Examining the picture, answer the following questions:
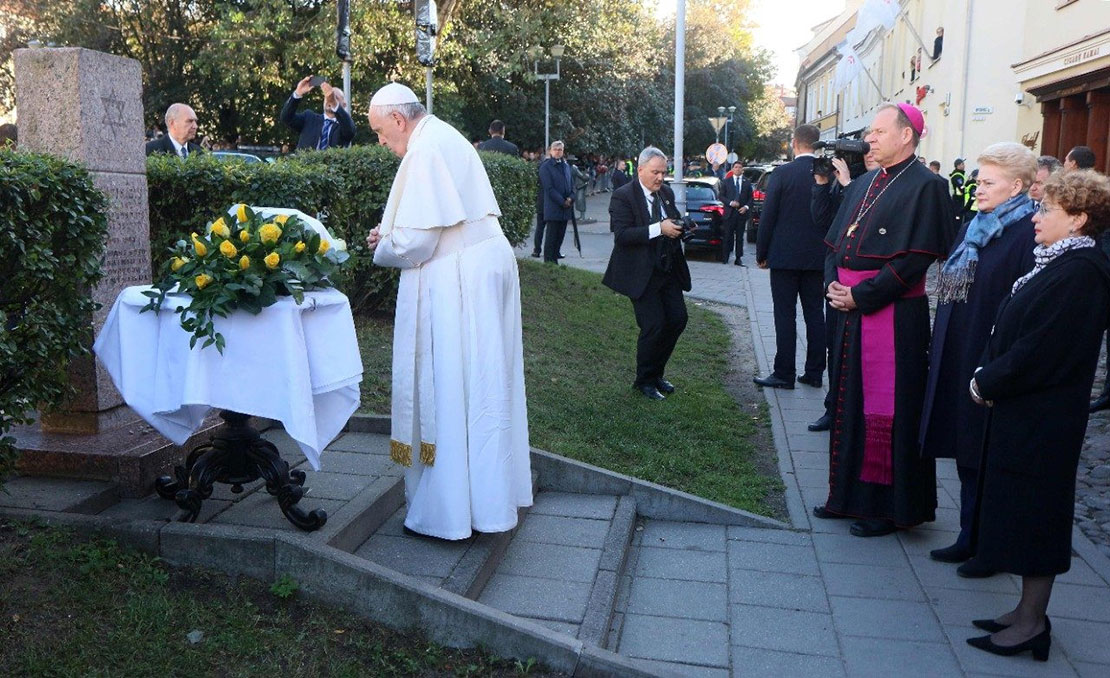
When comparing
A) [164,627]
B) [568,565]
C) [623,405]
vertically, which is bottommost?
[568,565]

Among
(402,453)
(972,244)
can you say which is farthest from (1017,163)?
(402,453)

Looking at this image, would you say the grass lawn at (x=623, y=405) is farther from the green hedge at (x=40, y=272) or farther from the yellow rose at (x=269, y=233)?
the green hedge at (x=40, y=272)

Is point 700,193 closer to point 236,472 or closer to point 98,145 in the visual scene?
point 98,145

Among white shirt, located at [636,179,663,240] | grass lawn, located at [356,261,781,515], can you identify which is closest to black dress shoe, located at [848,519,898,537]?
grass lawn, located at [356,261,781,515]

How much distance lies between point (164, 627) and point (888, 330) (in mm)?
3880

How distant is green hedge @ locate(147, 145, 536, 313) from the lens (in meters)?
6.51

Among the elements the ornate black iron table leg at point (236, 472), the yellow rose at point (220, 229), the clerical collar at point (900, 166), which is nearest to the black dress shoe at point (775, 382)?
the clerical collar at point (900, 166)

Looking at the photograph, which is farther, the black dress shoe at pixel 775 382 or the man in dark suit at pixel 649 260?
the black dress shoe at pixel 775 382

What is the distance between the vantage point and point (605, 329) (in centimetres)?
1122

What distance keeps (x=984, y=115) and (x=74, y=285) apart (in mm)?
23559

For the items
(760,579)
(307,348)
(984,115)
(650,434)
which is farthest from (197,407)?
(984,115)

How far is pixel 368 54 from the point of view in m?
22.8

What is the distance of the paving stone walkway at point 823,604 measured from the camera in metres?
4.25

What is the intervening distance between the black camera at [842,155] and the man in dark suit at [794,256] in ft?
1.71
